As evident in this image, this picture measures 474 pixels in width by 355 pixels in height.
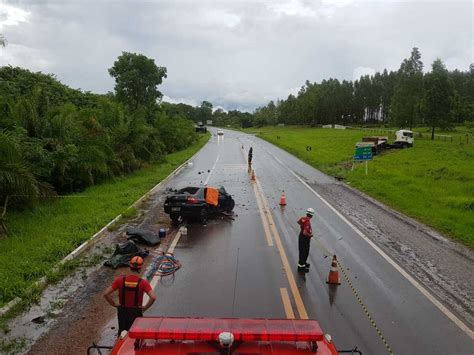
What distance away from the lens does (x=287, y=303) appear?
27.0ft

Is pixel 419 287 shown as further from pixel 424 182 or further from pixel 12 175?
pixel 424 182

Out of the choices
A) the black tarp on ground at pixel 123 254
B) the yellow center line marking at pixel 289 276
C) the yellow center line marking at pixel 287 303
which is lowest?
the yellow center line marking at pixel 289 276

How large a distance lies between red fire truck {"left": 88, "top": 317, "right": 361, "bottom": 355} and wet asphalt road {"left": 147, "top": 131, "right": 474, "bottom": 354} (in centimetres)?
317

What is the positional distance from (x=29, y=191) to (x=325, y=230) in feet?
31.6

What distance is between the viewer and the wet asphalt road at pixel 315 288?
7.15 metres

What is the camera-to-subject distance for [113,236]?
1297 centimetres

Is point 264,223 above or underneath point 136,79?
underneath

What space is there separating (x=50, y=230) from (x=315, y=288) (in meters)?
8.30

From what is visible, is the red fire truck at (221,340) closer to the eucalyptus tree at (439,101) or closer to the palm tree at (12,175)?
the palm tree at (12,175)

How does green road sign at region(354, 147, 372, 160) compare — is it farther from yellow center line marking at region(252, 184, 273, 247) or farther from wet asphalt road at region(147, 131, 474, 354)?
wet asphalt road at region(147, 131, 474, 354)

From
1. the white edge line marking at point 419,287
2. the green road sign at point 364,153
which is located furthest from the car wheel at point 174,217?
the green road sign at point 364,153

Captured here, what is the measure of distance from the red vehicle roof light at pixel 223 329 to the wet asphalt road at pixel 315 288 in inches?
122

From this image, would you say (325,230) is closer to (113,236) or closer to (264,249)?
(264,249)

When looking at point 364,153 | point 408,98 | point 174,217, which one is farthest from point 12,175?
point 408,98
